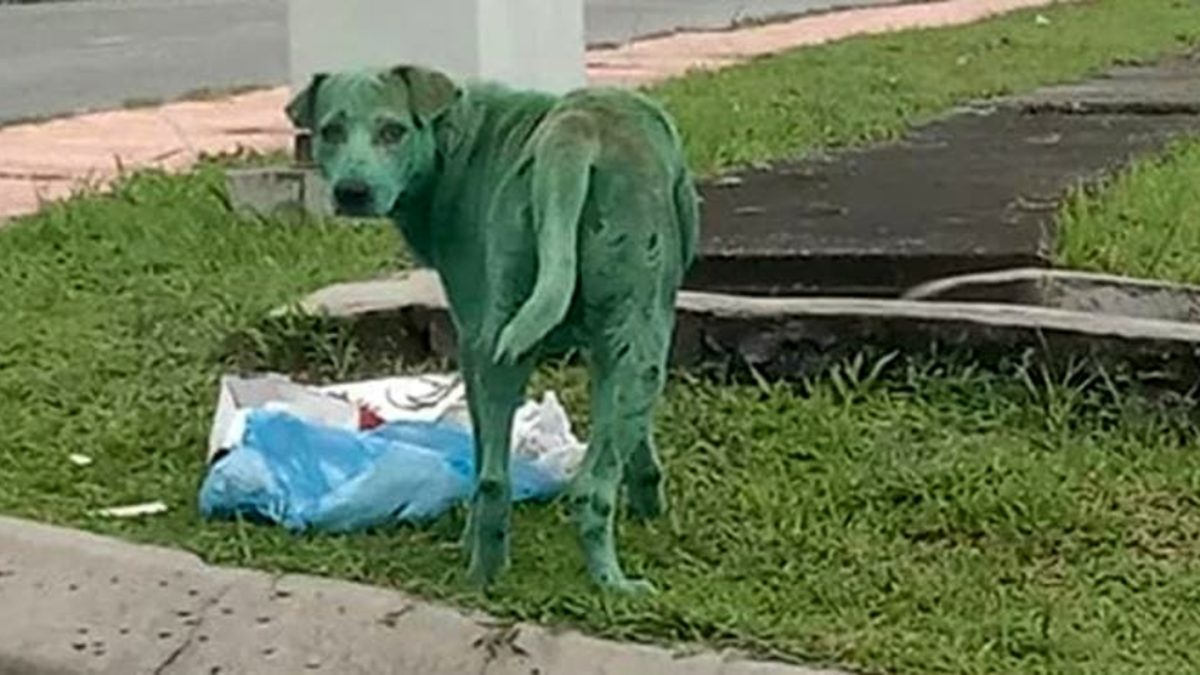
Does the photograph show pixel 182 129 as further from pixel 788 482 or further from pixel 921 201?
pixel 788 482

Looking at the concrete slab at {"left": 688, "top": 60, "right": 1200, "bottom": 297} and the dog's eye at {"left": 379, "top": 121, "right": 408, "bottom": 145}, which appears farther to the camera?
the concrete slab at {"left": 688, "top": 60, "right": 1200, "bottom": 297}

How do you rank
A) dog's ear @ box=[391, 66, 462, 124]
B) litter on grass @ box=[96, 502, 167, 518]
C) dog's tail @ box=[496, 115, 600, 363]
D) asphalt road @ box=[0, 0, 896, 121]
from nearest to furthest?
dog's tail @ box=[496, 115, 600, 363], dog's ear @ box=[391, 66, 462, 124], litter on grass @ box=[96, 502, 167, 518], asphalt road @ box=[0, 0, 896, 121]

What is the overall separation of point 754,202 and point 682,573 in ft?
9.19

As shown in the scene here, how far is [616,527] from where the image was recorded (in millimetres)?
4527

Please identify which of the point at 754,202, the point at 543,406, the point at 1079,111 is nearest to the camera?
the point at 543,406

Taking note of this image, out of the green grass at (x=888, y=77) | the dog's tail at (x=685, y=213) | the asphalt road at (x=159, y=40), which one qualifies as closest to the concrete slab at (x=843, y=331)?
the dog's tail at (x=685, y=213)

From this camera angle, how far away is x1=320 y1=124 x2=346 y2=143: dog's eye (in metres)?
3.90

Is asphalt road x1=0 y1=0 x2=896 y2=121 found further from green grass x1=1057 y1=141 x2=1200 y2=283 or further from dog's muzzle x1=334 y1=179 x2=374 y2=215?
dog's muzzle x1=334 y1=179 x2=374 y2=215

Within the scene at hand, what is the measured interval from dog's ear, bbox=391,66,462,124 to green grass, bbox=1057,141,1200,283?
8.26 ft

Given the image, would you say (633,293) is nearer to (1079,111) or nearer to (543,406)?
(543,406)

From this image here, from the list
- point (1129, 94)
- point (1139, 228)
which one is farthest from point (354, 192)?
point (1129, 94)

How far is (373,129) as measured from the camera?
3906 mm

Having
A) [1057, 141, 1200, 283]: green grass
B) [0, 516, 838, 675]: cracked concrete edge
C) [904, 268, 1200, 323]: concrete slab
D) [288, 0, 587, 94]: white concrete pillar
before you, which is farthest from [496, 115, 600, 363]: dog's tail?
[288, 0, 587, 94]: white concrete pillar

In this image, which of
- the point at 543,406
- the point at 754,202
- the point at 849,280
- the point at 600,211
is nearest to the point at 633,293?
the point at 600,211
